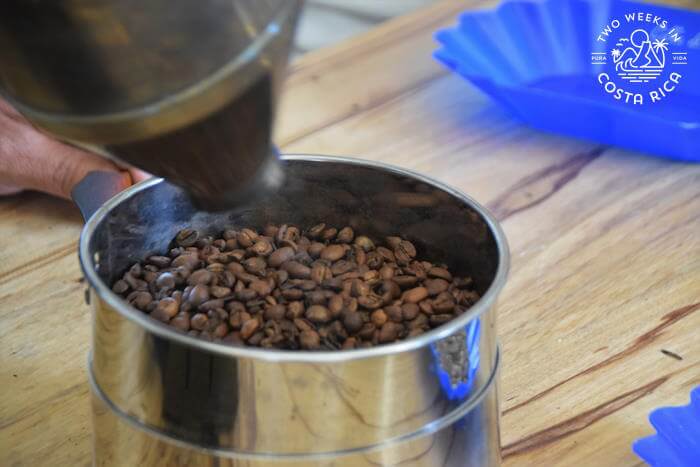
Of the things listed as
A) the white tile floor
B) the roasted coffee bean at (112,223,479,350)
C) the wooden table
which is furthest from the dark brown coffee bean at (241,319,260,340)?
the white tile floor

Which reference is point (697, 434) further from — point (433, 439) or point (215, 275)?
point (215, 275)

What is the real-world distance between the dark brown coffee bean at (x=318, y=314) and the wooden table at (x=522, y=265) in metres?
0.21

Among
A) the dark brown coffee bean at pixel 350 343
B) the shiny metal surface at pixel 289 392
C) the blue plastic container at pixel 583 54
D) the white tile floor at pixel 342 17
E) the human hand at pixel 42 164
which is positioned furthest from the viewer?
the white tile floor at pixel 342 17

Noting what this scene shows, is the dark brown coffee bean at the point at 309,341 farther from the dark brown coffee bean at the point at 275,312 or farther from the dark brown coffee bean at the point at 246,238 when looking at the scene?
the dark brown coffee bean at the point at 246,238

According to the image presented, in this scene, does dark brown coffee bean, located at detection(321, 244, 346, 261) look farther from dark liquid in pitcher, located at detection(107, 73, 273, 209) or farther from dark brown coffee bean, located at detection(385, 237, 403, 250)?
dark liquid in pitcher, located at detection(107, 73, 273, 209)

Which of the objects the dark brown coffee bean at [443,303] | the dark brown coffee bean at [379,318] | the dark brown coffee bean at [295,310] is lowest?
the dark brown coffee bean at [295,310]

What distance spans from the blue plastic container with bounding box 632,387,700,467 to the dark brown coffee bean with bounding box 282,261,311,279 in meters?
0.28

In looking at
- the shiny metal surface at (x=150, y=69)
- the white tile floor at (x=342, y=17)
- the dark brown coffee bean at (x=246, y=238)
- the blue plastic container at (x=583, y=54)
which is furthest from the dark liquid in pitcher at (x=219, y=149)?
the white tile floor at (x=342, y=17)

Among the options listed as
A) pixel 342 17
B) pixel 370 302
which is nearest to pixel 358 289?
pixel 370 302

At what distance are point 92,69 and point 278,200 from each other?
0.40 m

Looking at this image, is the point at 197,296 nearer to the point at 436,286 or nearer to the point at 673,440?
the point at 436,286

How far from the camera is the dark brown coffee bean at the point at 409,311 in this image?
0.73 meters

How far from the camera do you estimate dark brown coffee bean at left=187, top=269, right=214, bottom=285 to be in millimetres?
748

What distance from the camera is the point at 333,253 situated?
81 centimetres
